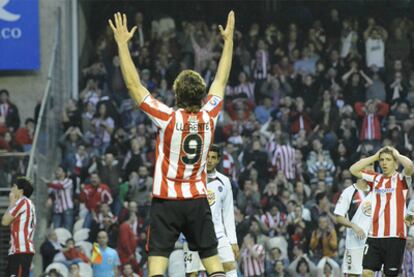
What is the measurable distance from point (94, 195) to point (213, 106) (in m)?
13.1

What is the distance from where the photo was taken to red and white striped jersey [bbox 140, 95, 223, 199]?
35.8ft

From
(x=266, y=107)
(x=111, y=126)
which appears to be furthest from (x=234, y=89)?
(x=111, y=126)

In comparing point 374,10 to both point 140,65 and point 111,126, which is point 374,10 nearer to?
point 140,65

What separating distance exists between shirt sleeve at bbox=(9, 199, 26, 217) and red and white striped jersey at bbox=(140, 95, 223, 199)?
7047 millimetres

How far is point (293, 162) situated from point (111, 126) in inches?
151

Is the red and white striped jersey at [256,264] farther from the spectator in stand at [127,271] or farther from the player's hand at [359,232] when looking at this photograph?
the player's hand at [359,232]

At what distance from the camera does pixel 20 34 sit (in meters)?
28.3

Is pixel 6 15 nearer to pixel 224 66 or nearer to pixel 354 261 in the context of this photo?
pixel 354 261

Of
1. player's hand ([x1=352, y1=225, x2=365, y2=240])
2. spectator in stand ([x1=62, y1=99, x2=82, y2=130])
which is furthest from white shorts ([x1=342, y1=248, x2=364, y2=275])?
spectator in stand ([x1=62, y1=99, x2=82, y2=130])

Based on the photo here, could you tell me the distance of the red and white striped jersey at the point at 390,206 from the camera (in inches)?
637

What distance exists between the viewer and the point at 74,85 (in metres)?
28.3

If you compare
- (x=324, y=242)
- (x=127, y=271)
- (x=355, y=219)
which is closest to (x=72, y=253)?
(x=127, y=271)

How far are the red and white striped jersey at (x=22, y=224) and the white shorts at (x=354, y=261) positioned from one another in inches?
171

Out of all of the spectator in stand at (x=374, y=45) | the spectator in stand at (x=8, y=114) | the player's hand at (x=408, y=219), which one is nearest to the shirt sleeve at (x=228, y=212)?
the player's hand at (x=408, y=219)
